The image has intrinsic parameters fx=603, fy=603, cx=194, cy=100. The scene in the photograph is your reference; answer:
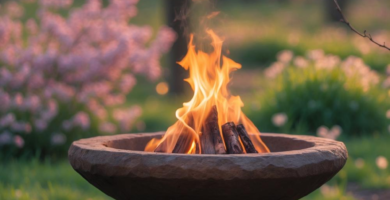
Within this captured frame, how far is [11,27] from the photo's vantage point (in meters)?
7.46

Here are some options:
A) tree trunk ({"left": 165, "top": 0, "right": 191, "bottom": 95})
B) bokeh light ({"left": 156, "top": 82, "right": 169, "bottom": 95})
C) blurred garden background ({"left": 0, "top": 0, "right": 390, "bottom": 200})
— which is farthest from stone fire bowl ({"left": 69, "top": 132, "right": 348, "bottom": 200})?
bokeh light ({"left": 156, "top": 82, "right": 169, "bottom": 95})

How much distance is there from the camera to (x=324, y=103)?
809 cm

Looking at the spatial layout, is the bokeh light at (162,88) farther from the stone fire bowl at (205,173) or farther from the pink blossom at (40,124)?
the stone fire bowl at (205,173)

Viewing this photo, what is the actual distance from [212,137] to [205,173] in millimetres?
686

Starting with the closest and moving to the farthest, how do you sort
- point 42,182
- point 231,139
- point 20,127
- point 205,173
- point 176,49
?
point 205,173
point 231,139
point 42,182
point 20,127
point 176,49

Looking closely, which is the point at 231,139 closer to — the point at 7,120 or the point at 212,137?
the point at 212,137

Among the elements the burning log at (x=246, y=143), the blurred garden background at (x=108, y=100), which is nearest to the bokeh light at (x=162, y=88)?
the blurred garden background at (x=108, y=100)

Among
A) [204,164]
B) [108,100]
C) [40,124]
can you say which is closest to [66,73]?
[108,100]

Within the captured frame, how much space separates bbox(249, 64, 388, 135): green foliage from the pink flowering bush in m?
1.71

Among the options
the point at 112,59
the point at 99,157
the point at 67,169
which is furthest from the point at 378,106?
the point at 99,157

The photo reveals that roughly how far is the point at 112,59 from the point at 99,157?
4677mm

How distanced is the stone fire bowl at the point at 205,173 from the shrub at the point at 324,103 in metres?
4.60

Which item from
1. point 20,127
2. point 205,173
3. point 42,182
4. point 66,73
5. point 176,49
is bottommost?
point 42,182

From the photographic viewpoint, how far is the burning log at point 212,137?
11.3 feet
